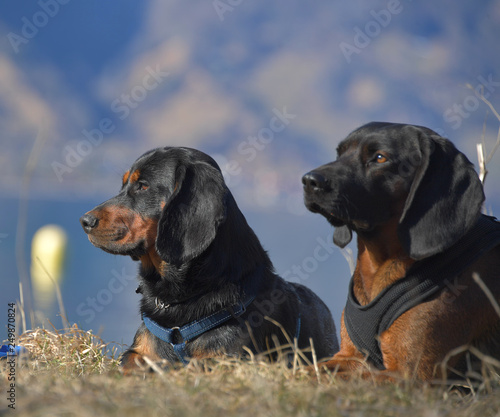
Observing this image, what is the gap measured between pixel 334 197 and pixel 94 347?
9.67 ft

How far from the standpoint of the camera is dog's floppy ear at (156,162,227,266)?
3.91 metres

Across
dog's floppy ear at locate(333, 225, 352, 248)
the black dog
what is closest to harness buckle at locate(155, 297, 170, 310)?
the black dog

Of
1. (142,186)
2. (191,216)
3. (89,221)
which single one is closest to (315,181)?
(191,216)

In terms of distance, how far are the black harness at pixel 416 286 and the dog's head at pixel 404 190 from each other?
0.14 metres

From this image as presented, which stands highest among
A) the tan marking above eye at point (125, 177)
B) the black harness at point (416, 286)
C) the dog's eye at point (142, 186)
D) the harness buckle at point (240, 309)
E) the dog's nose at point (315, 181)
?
the tan marking above eye at point (125, 177)

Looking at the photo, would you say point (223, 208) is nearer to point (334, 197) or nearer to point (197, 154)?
point (197, 154)

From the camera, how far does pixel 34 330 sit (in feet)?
18.4

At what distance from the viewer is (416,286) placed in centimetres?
334

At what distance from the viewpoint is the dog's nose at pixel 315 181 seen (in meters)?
3.31

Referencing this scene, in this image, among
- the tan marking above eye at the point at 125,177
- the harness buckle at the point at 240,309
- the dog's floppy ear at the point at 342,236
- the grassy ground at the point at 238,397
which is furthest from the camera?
→ the tan marking above eye at the point at 125,177

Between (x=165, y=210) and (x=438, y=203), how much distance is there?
5.67 feet

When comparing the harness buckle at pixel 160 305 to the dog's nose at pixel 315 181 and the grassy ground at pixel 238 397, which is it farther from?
the dog's nose at pixel 315 181

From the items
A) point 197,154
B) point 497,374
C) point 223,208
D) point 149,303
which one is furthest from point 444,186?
point 149,303

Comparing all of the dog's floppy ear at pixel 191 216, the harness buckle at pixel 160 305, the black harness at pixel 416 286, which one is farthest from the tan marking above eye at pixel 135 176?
the black harness at pixel 416 286
